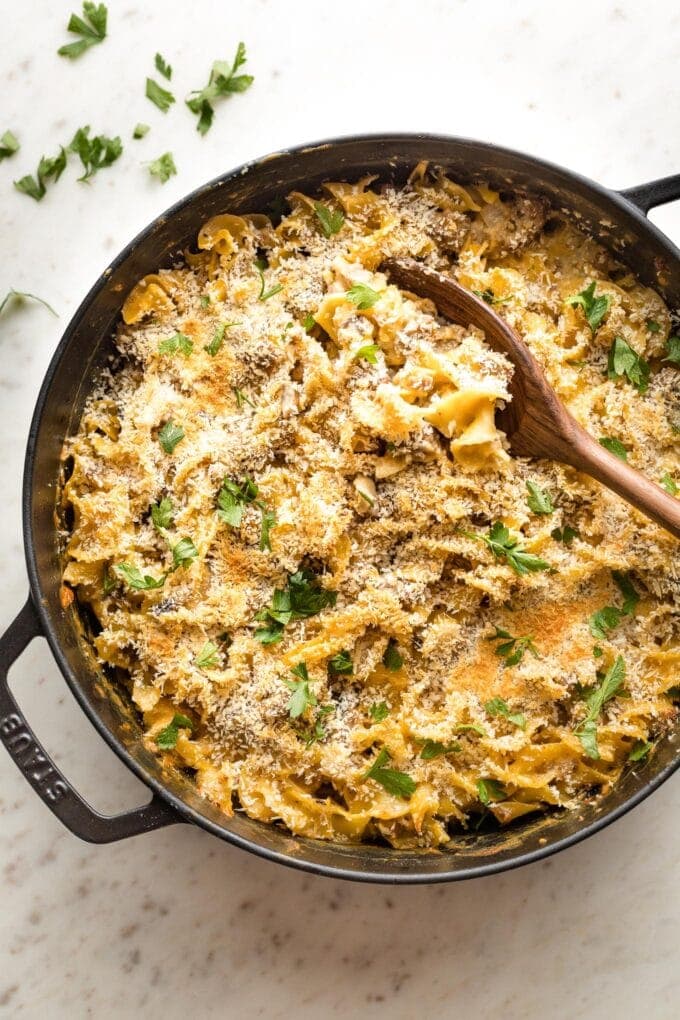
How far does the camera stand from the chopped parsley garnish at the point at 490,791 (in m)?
2.89

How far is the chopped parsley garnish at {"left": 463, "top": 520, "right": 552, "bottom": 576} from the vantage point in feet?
9.25

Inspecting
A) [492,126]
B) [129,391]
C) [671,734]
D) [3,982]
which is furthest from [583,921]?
[492,126]

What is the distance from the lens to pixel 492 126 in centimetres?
329

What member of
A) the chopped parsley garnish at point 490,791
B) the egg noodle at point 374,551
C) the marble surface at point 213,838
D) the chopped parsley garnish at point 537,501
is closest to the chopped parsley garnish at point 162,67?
the marble surface at point 213,838

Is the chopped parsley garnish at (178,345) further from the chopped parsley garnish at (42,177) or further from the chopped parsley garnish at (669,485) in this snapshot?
the chopped parsley garnish at (669,485)

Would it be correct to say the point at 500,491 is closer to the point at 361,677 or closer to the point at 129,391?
the point at 361,677

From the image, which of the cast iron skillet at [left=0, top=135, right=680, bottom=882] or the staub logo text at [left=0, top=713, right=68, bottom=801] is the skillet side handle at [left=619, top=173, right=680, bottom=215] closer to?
the cast iron skillet at [left=0, top=135, right=680, bottom=882]

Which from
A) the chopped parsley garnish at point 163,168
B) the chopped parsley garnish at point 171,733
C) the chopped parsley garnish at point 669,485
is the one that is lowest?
the chopped parsley garnish at point 171,733

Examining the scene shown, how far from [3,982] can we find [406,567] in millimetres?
2187

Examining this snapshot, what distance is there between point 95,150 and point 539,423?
1901mm

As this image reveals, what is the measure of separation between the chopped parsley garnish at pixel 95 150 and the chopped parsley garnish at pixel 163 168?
14 cm

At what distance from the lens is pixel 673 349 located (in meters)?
3.01

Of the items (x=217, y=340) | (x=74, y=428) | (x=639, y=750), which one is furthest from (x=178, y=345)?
(x=639, y=750)

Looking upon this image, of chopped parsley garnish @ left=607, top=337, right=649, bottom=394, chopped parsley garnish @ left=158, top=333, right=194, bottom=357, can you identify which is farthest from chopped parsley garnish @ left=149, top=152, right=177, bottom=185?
chopped parsley garnish @ left=607, top=337, right=649, bottom=394
